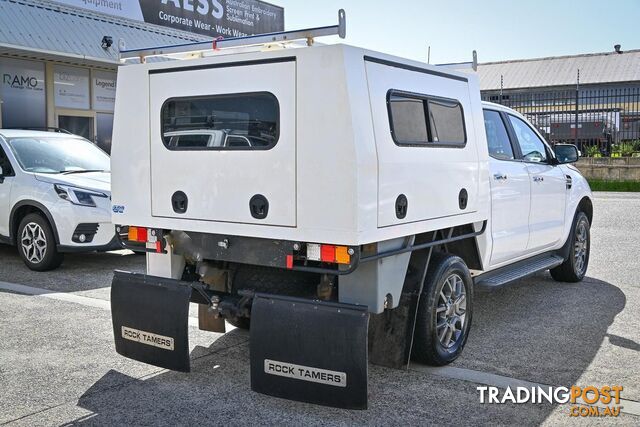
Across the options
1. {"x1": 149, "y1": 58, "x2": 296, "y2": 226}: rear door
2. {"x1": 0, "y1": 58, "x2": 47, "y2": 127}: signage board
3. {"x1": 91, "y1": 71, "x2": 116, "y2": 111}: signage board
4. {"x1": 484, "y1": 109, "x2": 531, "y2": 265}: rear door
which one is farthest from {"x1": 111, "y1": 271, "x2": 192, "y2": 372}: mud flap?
{"x1": 91, "y1": 71, "x2": 116, "y2": 111}: signage board

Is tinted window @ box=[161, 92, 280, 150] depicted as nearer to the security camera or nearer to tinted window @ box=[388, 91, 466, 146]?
tinted window @ box=[388, 91, 466, 146]

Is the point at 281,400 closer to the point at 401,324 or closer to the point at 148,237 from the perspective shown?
the point at 401,324

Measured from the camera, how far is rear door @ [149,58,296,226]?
4664mm

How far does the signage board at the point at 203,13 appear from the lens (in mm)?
17125

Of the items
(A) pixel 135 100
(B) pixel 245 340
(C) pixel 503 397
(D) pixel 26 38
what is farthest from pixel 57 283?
(D) pixel 26 38

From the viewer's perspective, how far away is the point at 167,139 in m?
5.22

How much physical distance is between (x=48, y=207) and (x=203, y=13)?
12446mm

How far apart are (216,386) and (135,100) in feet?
6.88

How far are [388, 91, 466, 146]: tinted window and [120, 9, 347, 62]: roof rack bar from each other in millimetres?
555

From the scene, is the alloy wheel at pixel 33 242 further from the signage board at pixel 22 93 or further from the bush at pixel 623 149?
the bush at pixel 623 149

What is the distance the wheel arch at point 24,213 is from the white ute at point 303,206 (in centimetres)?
393

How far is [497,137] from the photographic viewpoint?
698cm

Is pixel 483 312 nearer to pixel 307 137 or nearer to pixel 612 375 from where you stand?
pixel 612 375

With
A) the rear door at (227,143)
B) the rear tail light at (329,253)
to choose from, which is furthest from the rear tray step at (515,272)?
the rear door at (227,143)
